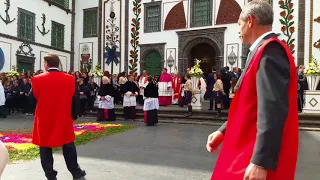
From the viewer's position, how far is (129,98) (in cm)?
1415

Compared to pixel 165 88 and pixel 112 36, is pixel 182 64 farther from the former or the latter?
pixel 112 36

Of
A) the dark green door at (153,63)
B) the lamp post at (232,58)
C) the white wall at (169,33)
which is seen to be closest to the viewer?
the lamp post at (232,58)

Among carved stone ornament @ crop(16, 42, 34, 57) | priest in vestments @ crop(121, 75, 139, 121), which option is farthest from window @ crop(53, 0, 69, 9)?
priest in vestments @ crop(121, 75, 139, 121)

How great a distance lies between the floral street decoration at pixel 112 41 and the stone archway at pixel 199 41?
473 cm

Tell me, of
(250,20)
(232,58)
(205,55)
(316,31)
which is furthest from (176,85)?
(250,20)

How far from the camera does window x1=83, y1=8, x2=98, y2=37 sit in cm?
2506

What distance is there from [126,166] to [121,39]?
18.3m

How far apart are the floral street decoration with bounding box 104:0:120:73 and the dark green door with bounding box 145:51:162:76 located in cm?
220

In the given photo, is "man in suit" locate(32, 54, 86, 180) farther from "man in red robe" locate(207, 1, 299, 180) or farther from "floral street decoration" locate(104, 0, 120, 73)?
"floral street decoration" locate(104, 0, 120, 73)

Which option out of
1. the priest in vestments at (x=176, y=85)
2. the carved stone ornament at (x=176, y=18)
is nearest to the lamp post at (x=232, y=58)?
the carved stone ornament at (x=176, y=18)

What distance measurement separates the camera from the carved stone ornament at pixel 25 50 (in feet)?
69.5

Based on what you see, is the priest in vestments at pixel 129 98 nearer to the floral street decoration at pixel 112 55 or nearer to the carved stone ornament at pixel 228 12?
the carved stone ornament at pixel 228 12

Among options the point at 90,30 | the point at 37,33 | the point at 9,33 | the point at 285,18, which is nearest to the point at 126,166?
the point at 285,18

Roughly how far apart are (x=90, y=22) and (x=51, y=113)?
70.0 feet
